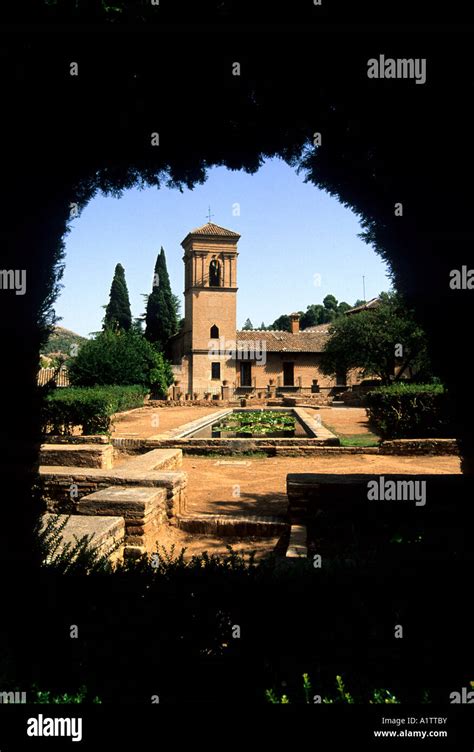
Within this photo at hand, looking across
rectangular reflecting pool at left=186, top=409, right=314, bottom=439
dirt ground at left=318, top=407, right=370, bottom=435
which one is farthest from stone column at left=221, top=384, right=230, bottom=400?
rectangular reflecting pool at left=186, top=409, right=314, bottom=439

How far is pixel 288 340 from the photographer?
4069 cm

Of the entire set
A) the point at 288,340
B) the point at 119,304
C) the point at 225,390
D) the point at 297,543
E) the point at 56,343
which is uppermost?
the point at 119,304

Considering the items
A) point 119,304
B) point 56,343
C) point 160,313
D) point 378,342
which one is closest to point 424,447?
point 56,343

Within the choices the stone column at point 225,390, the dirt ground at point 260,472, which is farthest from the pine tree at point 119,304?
the dirt ground at point 260,472

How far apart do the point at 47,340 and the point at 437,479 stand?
161 inches

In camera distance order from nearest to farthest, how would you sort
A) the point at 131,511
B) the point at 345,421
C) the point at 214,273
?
the point at 131,511
the point at 345,421
the point at 214,273

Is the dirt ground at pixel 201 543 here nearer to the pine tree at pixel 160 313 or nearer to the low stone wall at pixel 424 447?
the low stone wall at pixel 424 447

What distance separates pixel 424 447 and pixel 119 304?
37270 millimetres

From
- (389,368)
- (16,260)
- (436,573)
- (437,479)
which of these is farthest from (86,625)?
(389,368)

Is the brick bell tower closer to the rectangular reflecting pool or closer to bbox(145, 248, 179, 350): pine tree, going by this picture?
bbox(145, 248, 179, 350): pine tree

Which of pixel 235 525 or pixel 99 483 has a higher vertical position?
pixel 99 483

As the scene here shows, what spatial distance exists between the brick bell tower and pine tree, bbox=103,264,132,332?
24.3ft

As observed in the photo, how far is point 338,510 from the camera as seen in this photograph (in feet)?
17.6

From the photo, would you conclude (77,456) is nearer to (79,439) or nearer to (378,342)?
(79,439)
